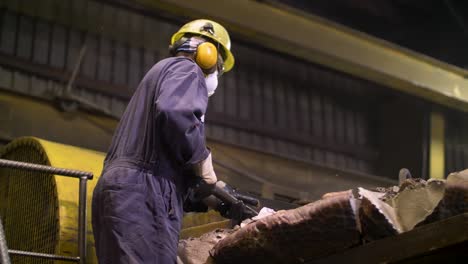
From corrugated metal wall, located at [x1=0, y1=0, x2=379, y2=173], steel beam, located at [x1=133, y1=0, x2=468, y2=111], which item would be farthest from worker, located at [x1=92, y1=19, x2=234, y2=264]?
corrugated metal wall, located at [x1=0, y1=0, x2=379, y2=173]

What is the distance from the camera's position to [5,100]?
7.13 meters

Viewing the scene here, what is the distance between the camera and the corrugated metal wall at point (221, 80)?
25.2 ft

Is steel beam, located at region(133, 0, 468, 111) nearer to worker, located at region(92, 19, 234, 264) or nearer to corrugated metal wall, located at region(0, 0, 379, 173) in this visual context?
corrugated metal wall, located at region(0, 0, 379, 173)

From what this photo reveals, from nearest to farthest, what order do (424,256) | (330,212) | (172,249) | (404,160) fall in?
(424,256) → (330,212) → (172,249) → (404,160)

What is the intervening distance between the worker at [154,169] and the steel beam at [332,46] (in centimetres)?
345

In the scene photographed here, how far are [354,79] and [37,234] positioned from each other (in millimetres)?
6790

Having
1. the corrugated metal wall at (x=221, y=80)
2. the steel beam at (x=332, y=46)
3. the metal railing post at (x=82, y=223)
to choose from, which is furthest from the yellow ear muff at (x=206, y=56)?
the corrugated metal wall at (x=221, y=80)

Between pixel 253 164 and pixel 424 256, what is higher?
pixel 253 164

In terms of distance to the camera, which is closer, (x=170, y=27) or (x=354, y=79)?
(x=170, y=27)

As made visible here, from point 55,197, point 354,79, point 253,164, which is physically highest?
point 354,79

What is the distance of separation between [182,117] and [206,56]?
24.3 inches

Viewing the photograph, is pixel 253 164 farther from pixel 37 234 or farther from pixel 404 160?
pixel 37 234

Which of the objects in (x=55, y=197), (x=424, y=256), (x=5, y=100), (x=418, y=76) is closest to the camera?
(x=424, y=256)

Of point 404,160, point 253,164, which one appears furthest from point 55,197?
point 404,160
